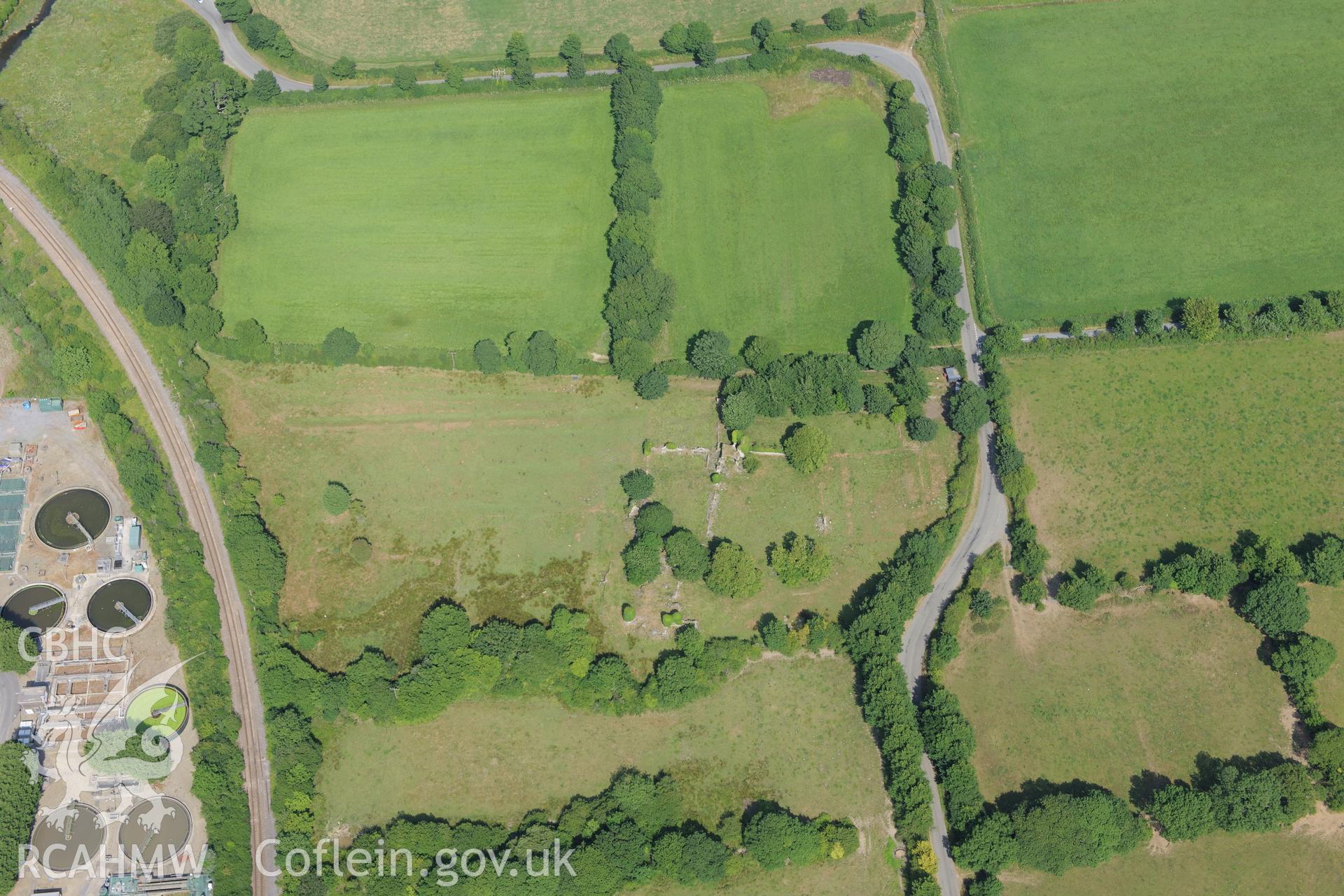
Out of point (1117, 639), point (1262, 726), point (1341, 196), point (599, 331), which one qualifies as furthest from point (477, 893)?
point (1341, 196)

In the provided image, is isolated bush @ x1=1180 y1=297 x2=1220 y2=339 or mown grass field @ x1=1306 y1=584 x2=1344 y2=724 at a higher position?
isolated bush @ x1=1180 y1=297 x2=1220 y2=339

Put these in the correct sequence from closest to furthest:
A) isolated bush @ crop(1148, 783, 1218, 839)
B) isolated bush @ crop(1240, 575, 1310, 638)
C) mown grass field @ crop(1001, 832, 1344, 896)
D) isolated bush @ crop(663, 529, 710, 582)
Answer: isolated bush @ crop(1148, 783, 1218, 839)
mown grass field @ crop(1001, 832, 1344, 896)
isolated bush @ crop(1240, 575, 1310, 638)
isolated bush @ crop(663, 529, 710, 582)

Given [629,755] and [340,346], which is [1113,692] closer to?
[629,755]

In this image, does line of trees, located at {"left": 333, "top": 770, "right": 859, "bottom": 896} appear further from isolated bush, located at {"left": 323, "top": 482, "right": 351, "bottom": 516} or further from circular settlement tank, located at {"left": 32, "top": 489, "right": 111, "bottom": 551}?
circular settlement tank, located at {"left": 32, "top": 489, "right": 111, "bottom": 551}

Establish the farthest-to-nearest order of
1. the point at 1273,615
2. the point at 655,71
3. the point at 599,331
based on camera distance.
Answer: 1. the point at 655,71
2. the point at 599,331
3. the point at 1273,615

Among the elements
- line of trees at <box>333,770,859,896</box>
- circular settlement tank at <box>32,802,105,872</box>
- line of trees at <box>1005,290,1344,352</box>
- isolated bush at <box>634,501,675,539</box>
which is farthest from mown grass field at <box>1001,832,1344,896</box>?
circular settlement tank at <box>32,802,105,872</box>

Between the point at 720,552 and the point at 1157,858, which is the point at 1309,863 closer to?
the point at 1157,858

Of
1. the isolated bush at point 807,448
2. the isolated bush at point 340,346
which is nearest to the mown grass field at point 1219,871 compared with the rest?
the isolated bush at point 807,448
